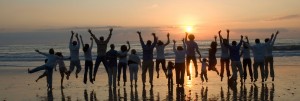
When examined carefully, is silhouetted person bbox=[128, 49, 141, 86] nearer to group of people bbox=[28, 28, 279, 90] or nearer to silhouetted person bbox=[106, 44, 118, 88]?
group of people bbox=[28, 28, 279, 90]

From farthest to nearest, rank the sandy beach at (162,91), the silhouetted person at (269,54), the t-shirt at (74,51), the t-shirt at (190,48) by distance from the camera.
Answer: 1. the silhouetted person at (269,54)
2. the t-shirt at (74,51)
3. the t-shirt at (190,48)
4. the sandy beach at (162,91)

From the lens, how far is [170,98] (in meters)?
12.9

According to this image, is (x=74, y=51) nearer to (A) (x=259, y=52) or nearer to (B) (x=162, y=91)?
(B) (x=162, y=91)

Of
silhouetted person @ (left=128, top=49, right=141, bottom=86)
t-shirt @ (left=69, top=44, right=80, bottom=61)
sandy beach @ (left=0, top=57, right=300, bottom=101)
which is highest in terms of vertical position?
t-shirt @ (left=69, top=44, right=80, bottom=61)

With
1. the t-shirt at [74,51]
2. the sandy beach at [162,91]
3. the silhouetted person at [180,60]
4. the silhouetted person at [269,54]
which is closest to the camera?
the sandy beach at [162,91]

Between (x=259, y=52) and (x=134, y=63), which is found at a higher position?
(x=259, y=52)

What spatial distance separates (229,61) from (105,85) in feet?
17.1

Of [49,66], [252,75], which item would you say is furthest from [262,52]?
[49,66]

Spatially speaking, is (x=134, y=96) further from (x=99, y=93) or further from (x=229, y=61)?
(x=229, y=61)

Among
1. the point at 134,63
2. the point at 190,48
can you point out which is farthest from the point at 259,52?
the point at 134,63

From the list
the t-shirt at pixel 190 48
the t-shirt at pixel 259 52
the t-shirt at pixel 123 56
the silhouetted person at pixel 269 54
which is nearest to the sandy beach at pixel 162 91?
the silhouetted person at pixel 269 54

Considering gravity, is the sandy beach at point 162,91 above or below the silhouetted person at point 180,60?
below

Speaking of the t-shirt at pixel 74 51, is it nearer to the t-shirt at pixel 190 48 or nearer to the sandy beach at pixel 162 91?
the sandy beach at pixel 162 91

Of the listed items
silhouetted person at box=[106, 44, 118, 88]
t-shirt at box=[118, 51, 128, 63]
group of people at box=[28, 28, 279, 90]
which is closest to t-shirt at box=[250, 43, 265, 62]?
group of people at box=[28, 28, 279, 90]
